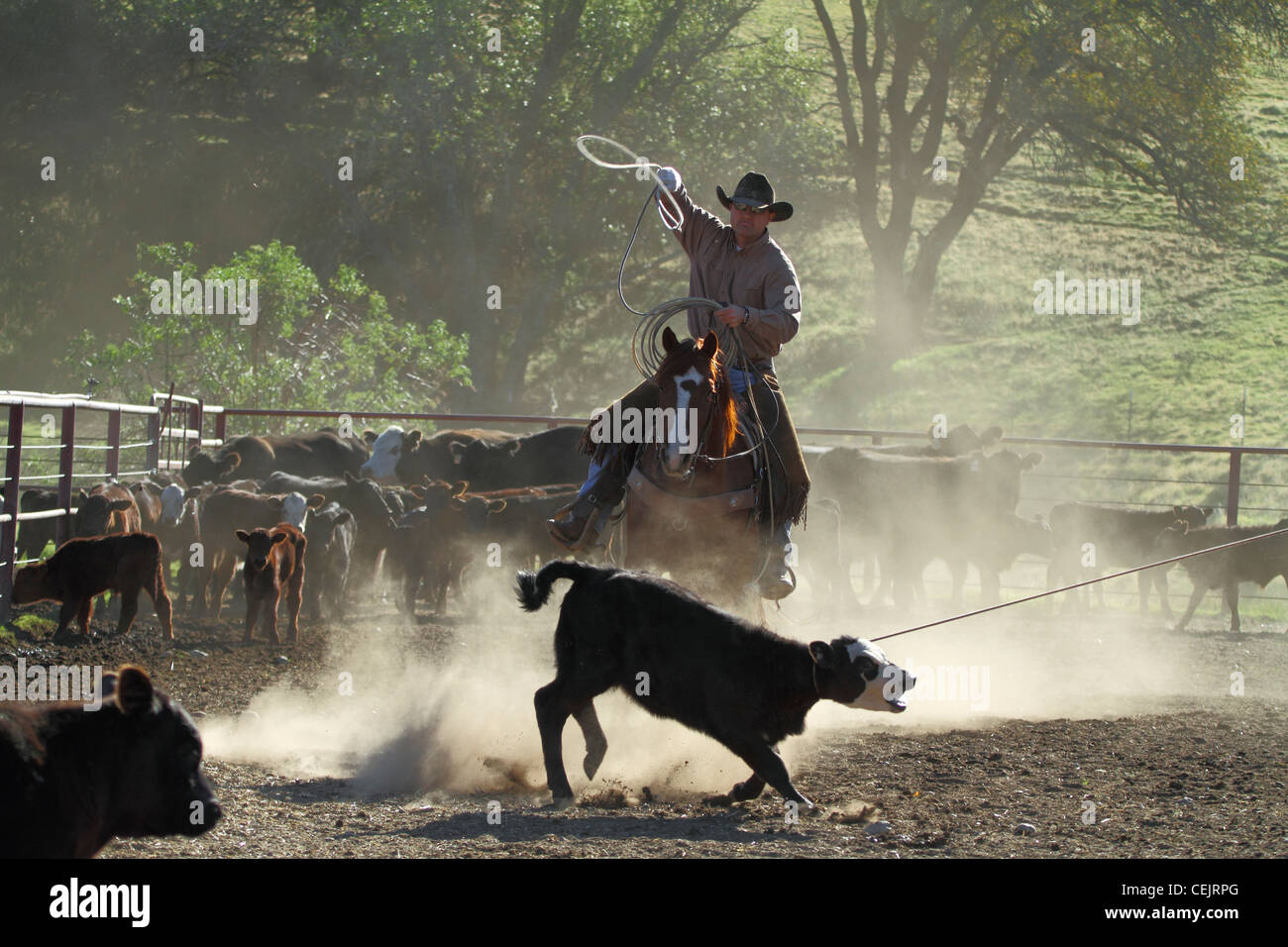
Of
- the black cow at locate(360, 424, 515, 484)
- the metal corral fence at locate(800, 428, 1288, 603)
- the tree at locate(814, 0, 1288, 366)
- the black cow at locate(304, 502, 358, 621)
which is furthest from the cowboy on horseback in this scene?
the tree at locate(814, 0, 1288, 366)

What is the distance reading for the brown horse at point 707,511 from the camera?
23.2 ft

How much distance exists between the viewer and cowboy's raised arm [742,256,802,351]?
7.38 metres

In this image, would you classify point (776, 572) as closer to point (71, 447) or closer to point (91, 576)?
point (91, 576)

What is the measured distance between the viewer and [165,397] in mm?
15656

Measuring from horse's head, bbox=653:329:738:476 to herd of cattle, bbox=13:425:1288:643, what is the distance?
4692 millimetres

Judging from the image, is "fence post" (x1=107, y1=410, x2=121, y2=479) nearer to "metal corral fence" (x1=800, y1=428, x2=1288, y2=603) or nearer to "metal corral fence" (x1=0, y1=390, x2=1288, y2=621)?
"metal corral fence" (x1=0, y1=390, x2=1288, y2=621)

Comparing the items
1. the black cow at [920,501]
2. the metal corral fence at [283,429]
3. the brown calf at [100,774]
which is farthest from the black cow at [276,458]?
the brown calf at [100,774]

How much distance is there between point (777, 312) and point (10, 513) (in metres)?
6.21

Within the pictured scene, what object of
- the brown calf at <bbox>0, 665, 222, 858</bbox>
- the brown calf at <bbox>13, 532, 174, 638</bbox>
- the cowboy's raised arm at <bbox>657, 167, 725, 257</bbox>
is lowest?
the brown calf at <bbox>0, 665, 222, 858</bbox>

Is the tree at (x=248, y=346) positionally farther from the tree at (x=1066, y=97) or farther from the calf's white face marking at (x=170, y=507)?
the tree at (x=1066, y=97)

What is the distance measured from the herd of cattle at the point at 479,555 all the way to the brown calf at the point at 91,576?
0.05 ft

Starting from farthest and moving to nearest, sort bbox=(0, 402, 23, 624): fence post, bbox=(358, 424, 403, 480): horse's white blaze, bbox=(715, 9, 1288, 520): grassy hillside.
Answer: bbox=(715, 9, 1288, 520): grassy hillside → bbox=(358, 424, 403, 480): horse's white blaze → bbox=(0, 402, 23, 624): fence post
